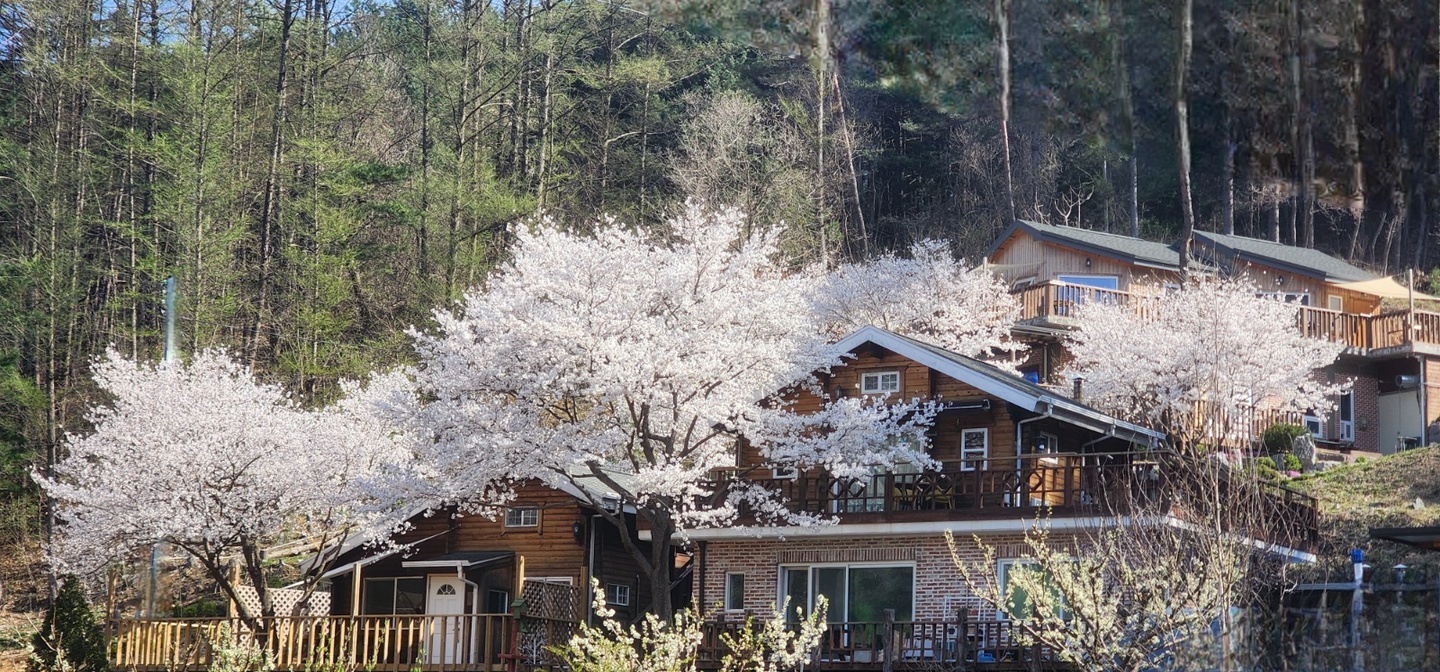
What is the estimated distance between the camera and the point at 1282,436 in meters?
34.7

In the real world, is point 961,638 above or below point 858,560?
below

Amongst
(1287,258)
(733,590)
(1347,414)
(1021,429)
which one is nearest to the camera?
(1021,429)

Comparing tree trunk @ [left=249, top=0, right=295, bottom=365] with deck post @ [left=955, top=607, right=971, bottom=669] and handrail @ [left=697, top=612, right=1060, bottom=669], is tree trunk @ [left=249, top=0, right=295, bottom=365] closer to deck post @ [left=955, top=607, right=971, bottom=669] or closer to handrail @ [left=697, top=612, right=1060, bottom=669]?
handrail @ [left=697, top=612, right=1060, bottom=669]

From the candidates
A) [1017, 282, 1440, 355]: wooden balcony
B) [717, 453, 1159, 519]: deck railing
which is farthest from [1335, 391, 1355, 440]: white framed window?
[717, 453, 1159, 519]: deck railing

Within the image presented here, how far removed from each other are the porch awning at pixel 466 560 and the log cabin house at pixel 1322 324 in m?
16.3

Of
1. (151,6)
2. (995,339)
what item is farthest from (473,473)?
(151,6)

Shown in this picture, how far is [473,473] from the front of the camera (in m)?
22.9

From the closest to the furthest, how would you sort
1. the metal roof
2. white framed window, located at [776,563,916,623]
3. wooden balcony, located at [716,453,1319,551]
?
the metal roof, wooden balcony, located at [716,453,1319,551], white framed window, located at [776,563,916,623]

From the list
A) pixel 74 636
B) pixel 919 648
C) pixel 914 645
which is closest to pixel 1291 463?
pixel 914 645

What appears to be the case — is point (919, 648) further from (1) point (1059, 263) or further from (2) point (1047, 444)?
(1) point (1059, 263)

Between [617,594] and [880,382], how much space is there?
20.1 ft

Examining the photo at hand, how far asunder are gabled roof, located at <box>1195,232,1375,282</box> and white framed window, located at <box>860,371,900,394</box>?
1694 cm

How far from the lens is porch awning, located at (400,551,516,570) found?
26250 mm

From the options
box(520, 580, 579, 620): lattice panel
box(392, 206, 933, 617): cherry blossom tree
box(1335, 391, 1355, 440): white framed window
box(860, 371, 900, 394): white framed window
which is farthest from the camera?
box(1335, 391, 1355, 440): white framed window
